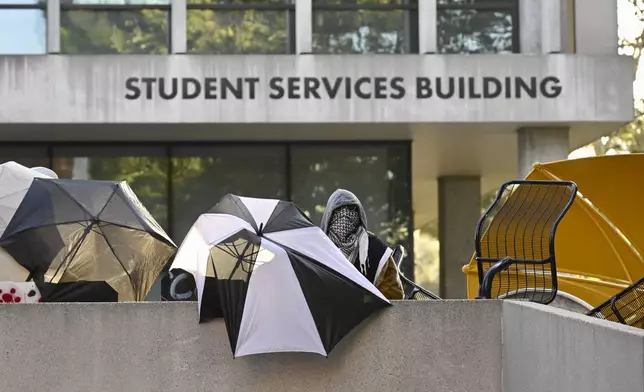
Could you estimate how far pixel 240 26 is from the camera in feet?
54.7

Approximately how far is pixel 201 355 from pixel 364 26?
1106 cm

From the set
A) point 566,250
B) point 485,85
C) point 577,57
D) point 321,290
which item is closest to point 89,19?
point 485,85

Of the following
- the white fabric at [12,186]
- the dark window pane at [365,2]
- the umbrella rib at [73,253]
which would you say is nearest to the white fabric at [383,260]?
the umbrella rib at [73,253]

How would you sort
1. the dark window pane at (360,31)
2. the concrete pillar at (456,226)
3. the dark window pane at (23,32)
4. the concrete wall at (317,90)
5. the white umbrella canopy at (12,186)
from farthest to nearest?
the concrete pillar at (456,226)
the dark window pane at (360,31)
the dark window pane at (23,32)
the concrete wall at (317,90)
the white umbrella canopy at (12,186)

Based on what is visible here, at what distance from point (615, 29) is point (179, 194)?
22.5 feet

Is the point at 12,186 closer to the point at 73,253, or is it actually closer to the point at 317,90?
the point at 73,253

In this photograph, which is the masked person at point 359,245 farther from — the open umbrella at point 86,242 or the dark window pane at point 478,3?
the dark window pane at point 478,3

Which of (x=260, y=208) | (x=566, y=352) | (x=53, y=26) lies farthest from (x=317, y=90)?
(x=566, y=352)

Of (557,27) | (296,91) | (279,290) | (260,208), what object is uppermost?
(557,27)

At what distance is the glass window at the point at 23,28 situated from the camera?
16.3 meters

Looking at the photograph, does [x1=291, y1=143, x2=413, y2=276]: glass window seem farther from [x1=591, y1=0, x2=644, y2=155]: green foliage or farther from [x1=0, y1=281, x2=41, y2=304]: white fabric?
[x1=591, y1=0, x2=644, y2=155]: green foliage

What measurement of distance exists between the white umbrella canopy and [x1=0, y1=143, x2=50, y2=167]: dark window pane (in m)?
9.19

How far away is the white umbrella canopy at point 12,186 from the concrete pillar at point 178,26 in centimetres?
796

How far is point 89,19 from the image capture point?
54.0 ft
